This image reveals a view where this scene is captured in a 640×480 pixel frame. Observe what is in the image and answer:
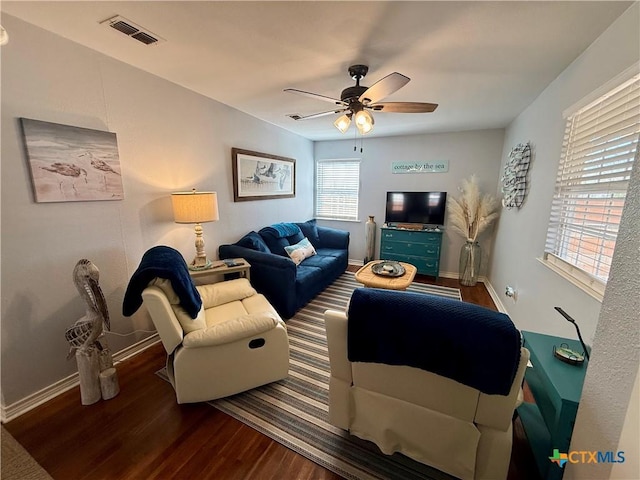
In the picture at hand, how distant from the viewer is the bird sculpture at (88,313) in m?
1.64

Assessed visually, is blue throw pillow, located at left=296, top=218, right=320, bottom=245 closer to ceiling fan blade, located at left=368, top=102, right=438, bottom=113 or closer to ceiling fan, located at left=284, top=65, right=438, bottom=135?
ceiling fan, located at left=284, top=65, right=438, bottom=135

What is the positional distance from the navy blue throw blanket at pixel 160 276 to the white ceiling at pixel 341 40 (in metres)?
1.43

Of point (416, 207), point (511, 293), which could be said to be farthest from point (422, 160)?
point (511, 293)

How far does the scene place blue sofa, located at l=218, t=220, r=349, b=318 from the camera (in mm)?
2818

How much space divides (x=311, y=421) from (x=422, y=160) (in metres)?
4.07

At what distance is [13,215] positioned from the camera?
154cm

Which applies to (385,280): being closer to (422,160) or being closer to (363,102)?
(363,102)

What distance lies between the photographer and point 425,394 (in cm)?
120

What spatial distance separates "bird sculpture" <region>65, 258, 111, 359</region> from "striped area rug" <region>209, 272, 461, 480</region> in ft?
3.03

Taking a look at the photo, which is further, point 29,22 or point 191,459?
point 29,22

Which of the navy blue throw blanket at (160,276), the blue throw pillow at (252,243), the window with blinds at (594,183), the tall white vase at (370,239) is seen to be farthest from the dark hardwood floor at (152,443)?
the tall white vase at (370,239)

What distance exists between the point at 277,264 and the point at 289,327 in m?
0.68

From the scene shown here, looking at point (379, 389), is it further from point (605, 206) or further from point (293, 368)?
point (605, 206)

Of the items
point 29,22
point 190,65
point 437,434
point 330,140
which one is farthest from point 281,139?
point 437,434
